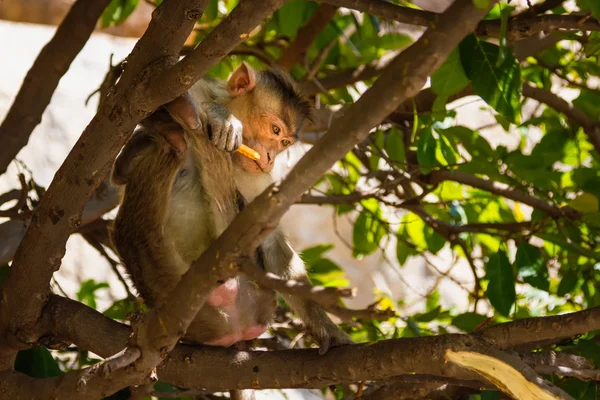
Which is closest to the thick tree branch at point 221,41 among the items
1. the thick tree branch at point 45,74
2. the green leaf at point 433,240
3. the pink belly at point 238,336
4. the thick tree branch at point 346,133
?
the thick tree branch at point 346,133

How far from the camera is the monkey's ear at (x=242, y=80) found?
342 centimetres

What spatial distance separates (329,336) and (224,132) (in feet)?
2.57

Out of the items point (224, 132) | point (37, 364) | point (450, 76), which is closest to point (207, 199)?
point (224, 132)

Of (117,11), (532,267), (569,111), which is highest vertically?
(117,11)

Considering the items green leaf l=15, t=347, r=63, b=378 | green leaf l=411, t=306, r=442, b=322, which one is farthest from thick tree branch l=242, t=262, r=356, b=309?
green leaf l=411, t=306, r=442, b=322

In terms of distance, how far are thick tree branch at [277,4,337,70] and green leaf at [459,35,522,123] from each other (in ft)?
6.23

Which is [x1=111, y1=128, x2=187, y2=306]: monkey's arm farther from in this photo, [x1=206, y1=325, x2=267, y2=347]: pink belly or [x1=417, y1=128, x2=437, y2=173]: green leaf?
[x1=417, y1=128, x2=437, y2=173]: green leaf

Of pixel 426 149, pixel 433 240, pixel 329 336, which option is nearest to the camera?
pixel 329 336

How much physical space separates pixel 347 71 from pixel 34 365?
244cm

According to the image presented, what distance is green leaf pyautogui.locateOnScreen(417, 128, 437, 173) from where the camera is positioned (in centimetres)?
349

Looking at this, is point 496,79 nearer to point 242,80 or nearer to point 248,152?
point 248,152

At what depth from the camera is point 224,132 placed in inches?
100

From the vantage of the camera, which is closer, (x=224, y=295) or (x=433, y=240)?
(x=224, y=295)

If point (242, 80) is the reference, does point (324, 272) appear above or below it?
below
